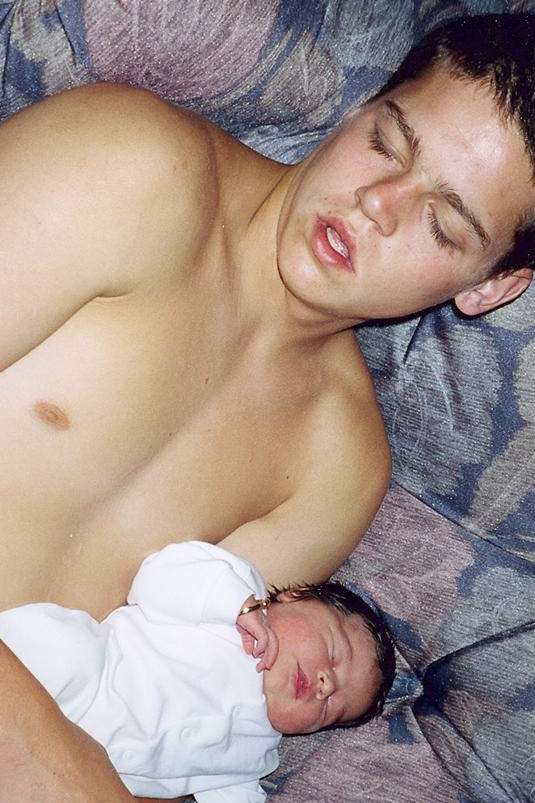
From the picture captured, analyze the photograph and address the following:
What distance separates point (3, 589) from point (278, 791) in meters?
0.67

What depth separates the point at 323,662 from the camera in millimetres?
1491

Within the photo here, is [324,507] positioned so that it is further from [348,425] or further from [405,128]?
[405,128]

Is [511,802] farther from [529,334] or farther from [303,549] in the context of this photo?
[529,334]

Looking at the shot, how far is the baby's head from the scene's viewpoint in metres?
1.49

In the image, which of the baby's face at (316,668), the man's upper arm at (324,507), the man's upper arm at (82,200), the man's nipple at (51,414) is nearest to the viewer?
the man's upper arm at (82,200)

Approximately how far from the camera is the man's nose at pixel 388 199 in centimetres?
130

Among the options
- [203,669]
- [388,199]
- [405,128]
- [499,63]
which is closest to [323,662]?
[203,669]

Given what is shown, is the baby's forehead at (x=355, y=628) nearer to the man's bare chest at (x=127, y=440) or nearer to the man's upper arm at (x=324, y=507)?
the man's upper arm at (x=324, y=507)

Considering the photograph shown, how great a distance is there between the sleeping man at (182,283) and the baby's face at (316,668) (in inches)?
7.9

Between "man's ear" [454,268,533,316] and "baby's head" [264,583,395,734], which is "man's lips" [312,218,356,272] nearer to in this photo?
"man's ear" [454,268,533,316]

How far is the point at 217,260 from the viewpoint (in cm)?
136

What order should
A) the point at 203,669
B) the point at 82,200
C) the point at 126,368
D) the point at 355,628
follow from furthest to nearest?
1. the point at 355,628
2. the point at 203,669
3. the point at 126,368
4. the point at 82,200

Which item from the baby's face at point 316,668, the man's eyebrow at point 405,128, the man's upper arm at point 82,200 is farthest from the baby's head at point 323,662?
the man's eyebrow at point 405,128

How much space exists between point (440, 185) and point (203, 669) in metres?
0.84
